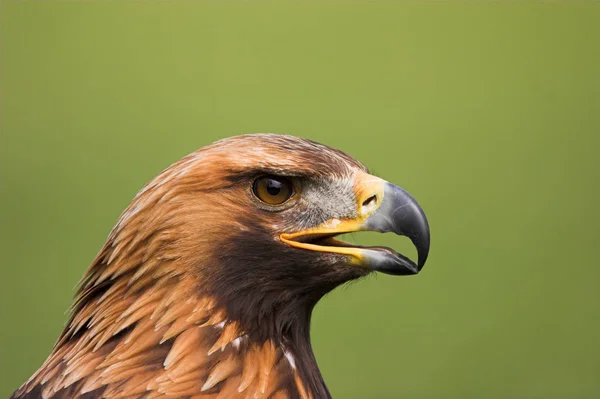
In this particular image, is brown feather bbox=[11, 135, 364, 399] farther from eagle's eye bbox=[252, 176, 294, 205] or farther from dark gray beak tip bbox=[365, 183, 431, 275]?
dark gray beak tip bbox=[365, 183, 431, 275]

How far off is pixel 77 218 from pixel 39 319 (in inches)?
36.7

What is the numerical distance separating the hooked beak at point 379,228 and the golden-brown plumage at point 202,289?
0.08ft

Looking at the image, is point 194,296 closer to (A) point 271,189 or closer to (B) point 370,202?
(A) point 271,189

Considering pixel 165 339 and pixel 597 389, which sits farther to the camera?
pixel 597 389

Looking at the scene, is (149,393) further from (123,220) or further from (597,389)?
(597,389)

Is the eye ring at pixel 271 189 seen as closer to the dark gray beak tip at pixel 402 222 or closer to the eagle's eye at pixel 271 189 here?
the eagle's eye at pixel 271 189

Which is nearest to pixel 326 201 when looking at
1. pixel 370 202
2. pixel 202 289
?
pixel 370 202

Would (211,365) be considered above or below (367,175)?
below

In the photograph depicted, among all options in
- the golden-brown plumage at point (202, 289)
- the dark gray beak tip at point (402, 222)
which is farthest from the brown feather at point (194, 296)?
the dark gray beak tip at point (402, 222)

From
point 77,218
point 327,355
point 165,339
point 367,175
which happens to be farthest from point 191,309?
point 77,218

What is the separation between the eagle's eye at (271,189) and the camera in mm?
2369

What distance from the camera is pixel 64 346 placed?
2.43 m

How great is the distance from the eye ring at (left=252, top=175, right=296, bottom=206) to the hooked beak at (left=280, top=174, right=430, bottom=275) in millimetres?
93

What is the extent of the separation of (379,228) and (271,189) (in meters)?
0.29
